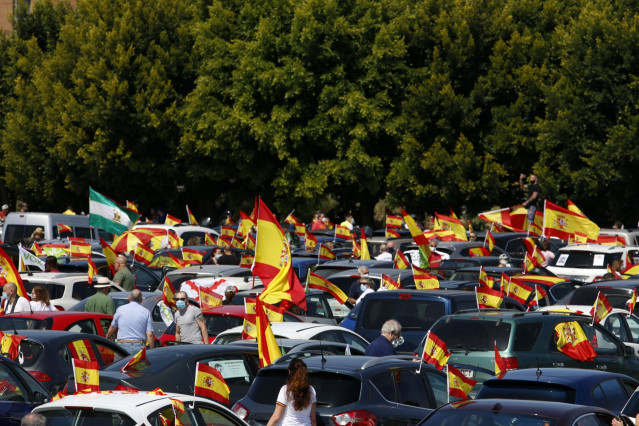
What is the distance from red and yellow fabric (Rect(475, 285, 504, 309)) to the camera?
1617 cm

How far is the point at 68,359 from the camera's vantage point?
1209 centimetres

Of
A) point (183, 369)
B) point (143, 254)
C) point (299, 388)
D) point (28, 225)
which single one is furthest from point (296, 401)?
point (28, 225)

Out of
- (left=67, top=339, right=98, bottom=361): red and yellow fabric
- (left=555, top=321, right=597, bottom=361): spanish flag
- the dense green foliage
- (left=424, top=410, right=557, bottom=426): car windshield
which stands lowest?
(left=555, top=321, right=597, bottom=361): spanish flag

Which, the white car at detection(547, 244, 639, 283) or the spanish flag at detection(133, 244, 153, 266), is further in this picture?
the spanish flag at detection(133, 244, 153, 266)

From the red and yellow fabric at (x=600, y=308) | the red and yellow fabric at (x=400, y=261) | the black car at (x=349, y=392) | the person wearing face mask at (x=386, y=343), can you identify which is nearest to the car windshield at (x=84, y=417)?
the black car at (x=349, y=392)

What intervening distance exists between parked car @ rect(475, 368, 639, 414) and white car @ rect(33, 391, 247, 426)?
8.96 ft

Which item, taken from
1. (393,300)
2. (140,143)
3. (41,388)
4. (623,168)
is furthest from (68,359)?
(140,143)

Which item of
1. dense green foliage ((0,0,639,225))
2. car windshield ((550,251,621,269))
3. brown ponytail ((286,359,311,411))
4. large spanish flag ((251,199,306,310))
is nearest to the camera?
brown ponytail ((286,359,311,411))

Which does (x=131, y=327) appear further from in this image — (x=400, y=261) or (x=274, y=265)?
(x=400, y=261)

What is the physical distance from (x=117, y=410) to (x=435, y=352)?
5.12m

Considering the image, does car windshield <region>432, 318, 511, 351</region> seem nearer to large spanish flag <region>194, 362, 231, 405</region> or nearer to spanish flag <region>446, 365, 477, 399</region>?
spanish flag <region>446, 365, 477, 399</region>

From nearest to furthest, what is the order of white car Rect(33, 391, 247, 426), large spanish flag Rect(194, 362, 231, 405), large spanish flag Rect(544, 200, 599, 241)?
white car Rect(33, 391, 247, 426), large spanish flag Rect(194, 362, 231, 405), large spanish flag Rect(544, 200, 599, 241)

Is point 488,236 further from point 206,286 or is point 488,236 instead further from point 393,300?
point 393,300

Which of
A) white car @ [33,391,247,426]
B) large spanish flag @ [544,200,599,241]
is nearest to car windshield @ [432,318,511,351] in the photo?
white car @ [33,391,247,426]
